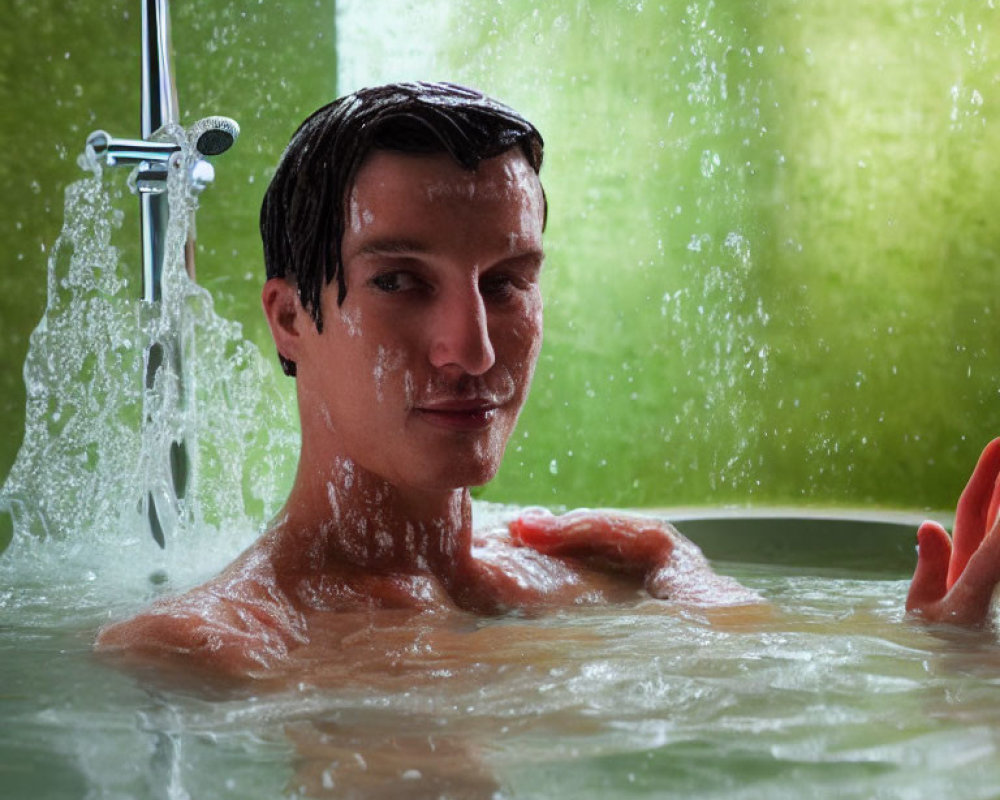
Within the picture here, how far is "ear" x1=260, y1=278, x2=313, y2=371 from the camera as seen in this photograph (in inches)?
57.7

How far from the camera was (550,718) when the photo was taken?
1114 mm

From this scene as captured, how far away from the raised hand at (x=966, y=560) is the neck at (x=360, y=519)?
0.57m

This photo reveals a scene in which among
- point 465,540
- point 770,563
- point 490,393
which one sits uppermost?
point 490,393

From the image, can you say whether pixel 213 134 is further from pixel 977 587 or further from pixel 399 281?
pixel 977 587

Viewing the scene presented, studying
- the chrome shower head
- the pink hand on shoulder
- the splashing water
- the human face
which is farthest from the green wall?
the human face

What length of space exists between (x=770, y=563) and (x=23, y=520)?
70.3 inches

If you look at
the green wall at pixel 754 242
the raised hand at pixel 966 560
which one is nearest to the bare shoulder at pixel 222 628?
the raised hand at pixel 966 560

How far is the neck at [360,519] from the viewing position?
1.48 meters

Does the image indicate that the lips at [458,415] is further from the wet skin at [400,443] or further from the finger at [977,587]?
the finger at [977,587]

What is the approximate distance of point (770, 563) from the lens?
308cm

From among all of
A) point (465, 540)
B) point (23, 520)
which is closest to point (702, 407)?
point (23, 520)

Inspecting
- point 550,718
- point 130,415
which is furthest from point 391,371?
point 130,415

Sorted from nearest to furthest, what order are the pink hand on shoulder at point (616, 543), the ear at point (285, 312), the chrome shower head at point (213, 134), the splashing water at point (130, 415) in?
the ear at point (285, 312), the pink hand on shoulder at point (616, 543), the chrome shower head at point (213, 134), the splashing water at point (130, 415)

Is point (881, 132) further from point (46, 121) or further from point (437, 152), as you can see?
point (437, 152)
